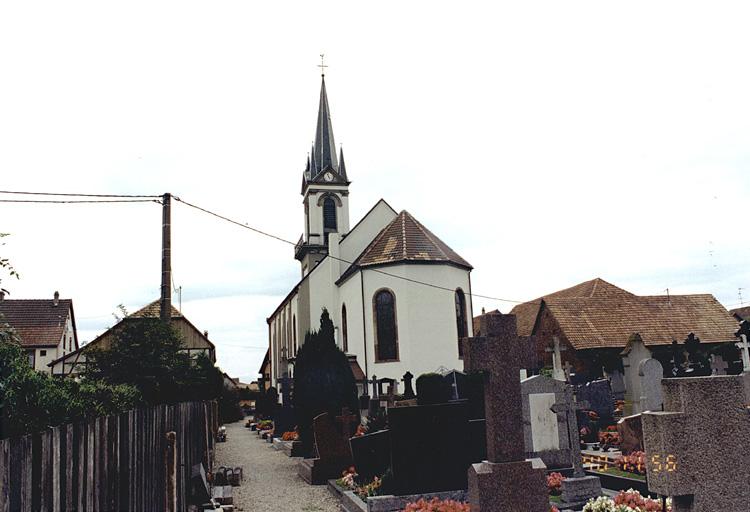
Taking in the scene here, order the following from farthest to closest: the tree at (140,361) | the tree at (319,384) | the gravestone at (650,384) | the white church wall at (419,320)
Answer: the white church wall at (419,320) → the tree at (319,384) → the gravestone at (650,384) → the tree at (140,361)

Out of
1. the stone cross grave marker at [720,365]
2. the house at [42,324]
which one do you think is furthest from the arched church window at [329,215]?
the stone cross grave marker at [720,365]

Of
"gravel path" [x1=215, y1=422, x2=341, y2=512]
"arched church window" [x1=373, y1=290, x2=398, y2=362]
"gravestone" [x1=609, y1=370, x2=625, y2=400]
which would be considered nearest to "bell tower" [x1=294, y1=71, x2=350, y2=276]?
"arched church window" [x1=373, y1=290, x2=398, y2=362]

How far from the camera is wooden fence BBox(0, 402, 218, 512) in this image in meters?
3.04

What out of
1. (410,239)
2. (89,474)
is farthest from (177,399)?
(410,239)

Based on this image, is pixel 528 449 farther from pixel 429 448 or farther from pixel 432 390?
pixel 432 390

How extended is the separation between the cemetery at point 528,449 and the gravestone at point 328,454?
0.9 inches

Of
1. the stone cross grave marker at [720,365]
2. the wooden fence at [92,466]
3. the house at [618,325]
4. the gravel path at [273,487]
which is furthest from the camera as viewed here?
the house at [618,325]

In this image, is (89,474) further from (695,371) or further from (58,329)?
(58,329)

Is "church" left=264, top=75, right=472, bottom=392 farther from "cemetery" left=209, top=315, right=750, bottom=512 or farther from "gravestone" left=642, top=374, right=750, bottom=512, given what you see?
"gravestone" left=642, top=374, right=750, bottom=512

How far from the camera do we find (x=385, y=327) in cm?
3041

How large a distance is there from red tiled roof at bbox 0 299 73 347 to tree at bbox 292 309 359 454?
28175mm

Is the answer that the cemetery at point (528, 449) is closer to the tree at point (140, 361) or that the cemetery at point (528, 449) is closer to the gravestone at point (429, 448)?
the gravestone at point (429, 448)

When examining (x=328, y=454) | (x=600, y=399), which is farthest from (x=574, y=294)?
(x=328, y=454)

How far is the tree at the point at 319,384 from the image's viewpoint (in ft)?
60.4
